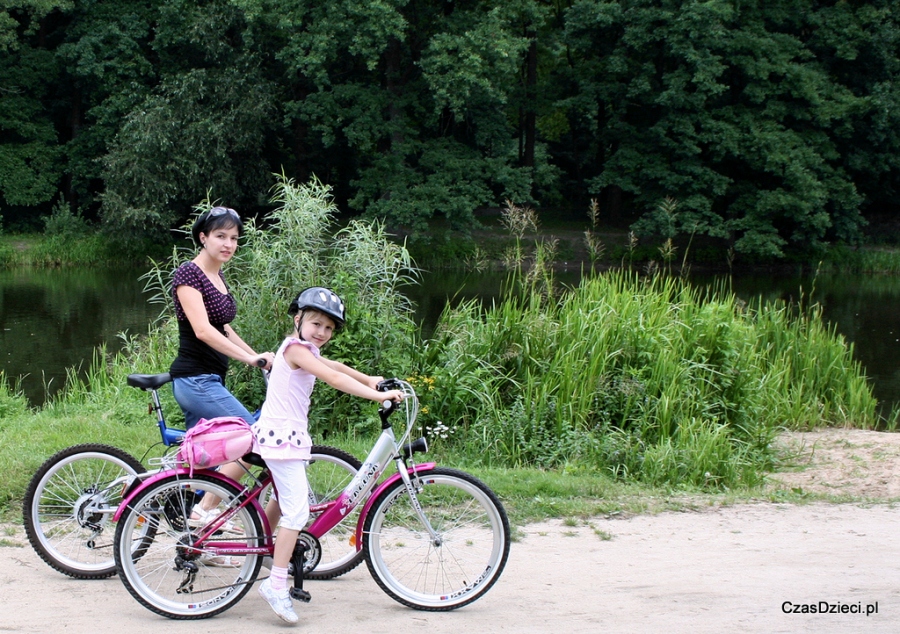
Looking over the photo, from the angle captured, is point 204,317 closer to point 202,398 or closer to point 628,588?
point 202,398

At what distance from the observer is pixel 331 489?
182 inches

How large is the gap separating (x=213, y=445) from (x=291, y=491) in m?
0.38

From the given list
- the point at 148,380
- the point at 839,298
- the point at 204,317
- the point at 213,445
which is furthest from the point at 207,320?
the point at 839,298

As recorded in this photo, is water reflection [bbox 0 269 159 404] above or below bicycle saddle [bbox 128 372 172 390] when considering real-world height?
below

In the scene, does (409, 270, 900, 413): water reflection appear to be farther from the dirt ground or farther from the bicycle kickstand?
the bicycle kickstand

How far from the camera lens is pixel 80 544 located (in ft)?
14.7

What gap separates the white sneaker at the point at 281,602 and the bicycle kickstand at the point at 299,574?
74mm

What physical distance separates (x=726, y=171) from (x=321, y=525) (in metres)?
31.5

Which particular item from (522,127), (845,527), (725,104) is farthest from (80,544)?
(522,127)

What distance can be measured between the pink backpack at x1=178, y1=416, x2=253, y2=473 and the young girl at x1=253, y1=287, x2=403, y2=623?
2.6 inches

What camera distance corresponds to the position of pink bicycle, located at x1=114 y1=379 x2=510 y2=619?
3.98m

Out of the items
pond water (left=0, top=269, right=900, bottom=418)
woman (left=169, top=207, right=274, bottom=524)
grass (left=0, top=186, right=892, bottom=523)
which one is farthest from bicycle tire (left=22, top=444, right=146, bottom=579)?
pond water (left=0, top=269, right=900, bottom=418)

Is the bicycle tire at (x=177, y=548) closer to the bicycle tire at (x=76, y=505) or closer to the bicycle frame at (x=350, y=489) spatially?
the bicycle frame at (x=350, y=489)

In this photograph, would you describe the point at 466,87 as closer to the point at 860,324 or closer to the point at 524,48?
the point at 524,48
